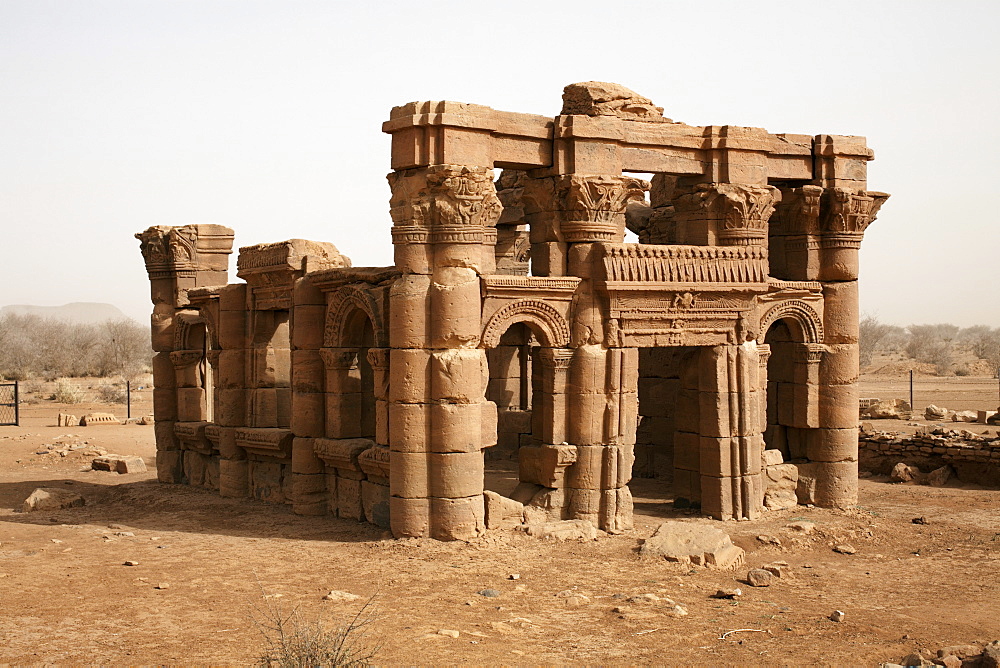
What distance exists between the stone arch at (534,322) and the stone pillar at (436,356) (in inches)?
13.5

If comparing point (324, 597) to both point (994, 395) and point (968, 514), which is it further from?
point (994, 395)

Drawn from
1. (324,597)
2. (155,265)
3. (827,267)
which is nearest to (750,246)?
(827,267)

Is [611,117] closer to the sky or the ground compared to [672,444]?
closer to the sky

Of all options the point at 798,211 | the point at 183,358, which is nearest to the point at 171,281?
the point at 183,358

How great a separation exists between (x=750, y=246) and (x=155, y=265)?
10.6 meters

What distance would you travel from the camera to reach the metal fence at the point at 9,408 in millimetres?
26656

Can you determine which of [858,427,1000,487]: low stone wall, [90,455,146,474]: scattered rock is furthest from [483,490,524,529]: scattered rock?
[858,427,1000,487]: low stone wall

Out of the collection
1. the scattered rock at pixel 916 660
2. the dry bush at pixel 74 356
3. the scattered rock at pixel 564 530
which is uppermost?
the dry bush at pixel 74 356

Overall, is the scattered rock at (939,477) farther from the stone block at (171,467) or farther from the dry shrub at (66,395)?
the dry shrub at (66,395)

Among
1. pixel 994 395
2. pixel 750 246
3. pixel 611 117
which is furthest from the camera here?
pixel 994 395

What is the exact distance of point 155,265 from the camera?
731 inches

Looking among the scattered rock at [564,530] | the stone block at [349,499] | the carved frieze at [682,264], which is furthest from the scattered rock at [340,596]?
the carved frieze at [682,264]

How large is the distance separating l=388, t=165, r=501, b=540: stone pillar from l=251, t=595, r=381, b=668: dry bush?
7.98ft

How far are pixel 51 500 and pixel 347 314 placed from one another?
19.3 feet
